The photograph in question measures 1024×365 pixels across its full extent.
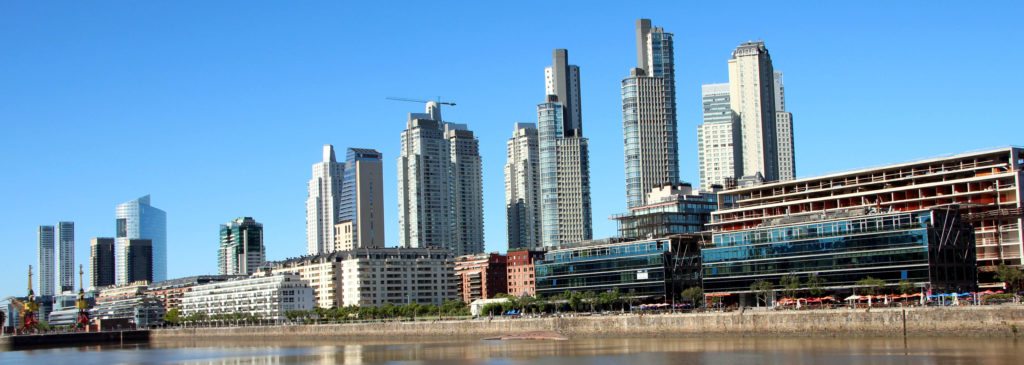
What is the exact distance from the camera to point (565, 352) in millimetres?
125750

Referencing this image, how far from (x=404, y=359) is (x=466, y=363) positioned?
1398 centimetres

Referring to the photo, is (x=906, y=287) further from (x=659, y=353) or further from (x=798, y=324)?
(x=659, y=353)

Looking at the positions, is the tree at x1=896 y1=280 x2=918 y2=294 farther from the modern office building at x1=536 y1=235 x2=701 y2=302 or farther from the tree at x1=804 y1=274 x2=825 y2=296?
the modern office building at x1=536 y1=235 x2=701 y2=302

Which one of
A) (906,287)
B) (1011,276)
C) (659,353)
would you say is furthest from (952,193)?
(659,353)

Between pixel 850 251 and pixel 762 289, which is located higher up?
pixel 850 251

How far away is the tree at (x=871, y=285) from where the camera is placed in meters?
148

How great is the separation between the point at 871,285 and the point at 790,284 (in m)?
14.6

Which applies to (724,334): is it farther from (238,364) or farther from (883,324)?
(238,364)

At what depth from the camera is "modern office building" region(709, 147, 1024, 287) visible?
157750mm

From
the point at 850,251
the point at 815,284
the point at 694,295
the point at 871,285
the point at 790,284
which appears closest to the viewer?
the point at 871,285

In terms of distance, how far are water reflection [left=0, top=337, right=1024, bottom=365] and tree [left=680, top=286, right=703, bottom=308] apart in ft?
90.8

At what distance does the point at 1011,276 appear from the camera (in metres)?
142

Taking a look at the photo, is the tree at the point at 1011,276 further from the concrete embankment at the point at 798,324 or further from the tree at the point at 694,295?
the tree at the point at 694,295

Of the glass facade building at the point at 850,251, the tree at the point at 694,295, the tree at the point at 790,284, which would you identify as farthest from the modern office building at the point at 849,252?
the tree at the point at 694,295
